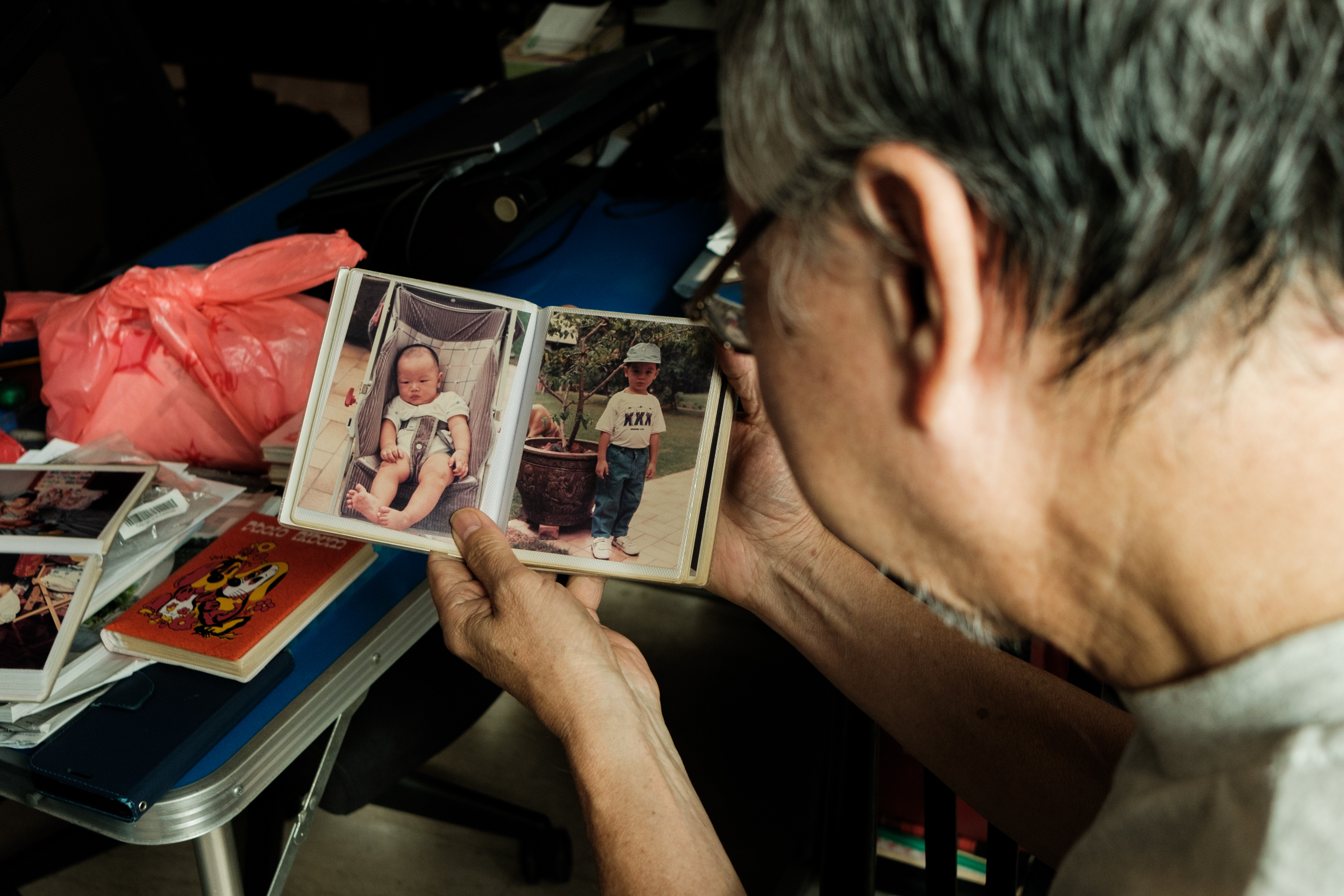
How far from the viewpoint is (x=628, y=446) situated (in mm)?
1057

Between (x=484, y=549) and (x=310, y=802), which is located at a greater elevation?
(x=484, y=549)

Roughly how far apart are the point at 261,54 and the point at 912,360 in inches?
194

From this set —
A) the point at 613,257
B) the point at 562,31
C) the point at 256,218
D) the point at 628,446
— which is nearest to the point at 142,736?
the point at 628,446

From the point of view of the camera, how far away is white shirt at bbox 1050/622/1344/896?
44cm

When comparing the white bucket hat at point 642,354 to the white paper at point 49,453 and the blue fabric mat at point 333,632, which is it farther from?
the white paper at point 49,453

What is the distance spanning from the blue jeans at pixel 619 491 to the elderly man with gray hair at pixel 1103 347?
43cm

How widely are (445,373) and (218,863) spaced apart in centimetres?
54

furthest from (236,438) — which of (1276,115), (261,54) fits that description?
(261,54)

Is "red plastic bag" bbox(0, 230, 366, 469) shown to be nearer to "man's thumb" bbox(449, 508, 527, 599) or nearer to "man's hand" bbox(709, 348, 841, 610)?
"man's thumb" bbox(449, 508, 527, 599)

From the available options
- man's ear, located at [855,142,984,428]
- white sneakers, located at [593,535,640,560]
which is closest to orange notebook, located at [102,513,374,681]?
white sneakers, located at [593,535,640,560]

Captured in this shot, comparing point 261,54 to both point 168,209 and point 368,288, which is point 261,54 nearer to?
point 168,209

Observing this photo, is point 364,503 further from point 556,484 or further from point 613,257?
point 613,257

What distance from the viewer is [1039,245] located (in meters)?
0.44

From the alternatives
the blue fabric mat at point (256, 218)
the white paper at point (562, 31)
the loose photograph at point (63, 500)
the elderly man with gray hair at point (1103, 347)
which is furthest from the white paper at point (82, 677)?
the white paper at point (562, 31)
